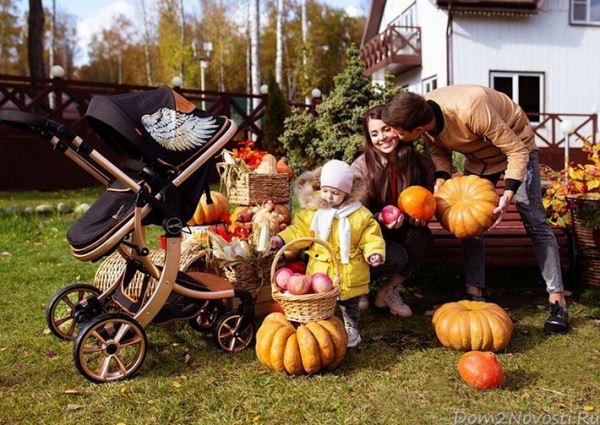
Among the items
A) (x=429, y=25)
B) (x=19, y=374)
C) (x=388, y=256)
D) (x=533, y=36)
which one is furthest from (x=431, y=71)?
(x=19, y=374)

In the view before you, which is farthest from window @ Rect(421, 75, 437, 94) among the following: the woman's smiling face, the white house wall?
the woman's smiling face

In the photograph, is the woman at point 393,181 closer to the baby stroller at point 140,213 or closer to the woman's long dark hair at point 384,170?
the woman's long dark hair at point 384,170

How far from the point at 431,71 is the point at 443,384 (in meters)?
16.8

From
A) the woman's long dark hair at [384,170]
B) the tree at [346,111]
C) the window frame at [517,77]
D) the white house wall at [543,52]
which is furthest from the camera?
the window frame at [517,77]

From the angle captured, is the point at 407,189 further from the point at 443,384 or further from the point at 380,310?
the point at 443,384

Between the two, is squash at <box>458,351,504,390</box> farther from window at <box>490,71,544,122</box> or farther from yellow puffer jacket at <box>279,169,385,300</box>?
window at <box>490,71,544,122</box>

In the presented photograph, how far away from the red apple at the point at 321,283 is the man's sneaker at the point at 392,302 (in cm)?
117

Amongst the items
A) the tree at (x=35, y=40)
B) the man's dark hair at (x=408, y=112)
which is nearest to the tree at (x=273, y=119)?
the tree at (x=35, y=40)

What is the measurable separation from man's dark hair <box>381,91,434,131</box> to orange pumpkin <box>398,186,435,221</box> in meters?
0.45

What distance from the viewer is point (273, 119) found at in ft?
A: 44.3

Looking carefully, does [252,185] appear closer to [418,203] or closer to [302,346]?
[418,203]

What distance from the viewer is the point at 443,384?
314cm

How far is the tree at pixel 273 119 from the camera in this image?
43.9 feet

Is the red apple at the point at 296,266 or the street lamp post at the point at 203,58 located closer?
the red apple at the point at 296,266
